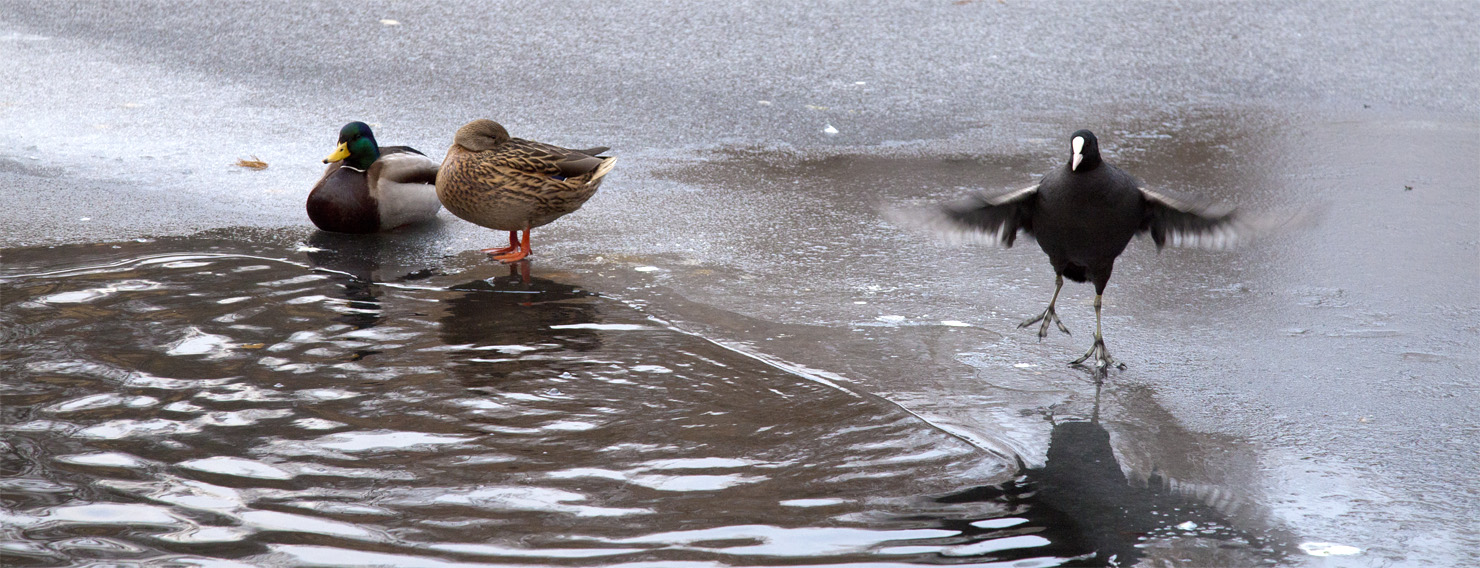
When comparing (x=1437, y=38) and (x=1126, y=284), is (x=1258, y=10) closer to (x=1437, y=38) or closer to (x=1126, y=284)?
(x=1437, y=38)

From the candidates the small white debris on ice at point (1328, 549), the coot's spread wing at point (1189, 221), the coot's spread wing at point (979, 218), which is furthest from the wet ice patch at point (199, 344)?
the small white debris on ice at point (1328, 549)

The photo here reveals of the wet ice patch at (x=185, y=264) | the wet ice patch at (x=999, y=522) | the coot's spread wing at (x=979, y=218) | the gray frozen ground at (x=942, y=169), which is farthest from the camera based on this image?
the wet ice patch at (x=185, y=264)

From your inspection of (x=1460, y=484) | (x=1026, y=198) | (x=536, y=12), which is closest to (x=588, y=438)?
(x=1026, y=198)

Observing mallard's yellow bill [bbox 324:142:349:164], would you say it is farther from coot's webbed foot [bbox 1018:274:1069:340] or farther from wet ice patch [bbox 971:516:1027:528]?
wet ice patch [bbox 971:516:1027:528]

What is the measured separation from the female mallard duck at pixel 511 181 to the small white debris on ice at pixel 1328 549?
3.63 meters

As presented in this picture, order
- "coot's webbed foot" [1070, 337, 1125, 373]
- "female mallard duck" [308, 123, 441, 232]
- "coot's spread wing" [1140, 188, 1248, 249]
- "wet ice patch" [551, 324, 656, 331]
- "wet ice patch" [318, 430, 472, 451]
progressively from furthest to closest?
"female mallard duck" [308, 123, 441, 232]
"wet ice patch" [551, 324, 656, 331]
"coot's webbed foot" [1070, 337, 1125, 373]
"coot's spread wing" [1140, 188, 1248, 249]
"wet ice patch" [318, 430, 472, 451]

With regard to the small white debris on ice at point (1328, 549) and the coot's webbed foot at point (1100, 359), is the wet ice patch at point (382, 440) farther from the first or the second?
the small white debris on ice at point (1328, 549)

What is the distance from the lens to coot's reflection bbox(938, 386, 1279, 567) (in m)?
3.23

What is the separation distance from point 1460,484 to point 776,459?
207cm

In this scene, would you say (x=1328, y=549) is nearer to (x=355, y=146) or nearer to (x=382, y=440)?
(x=382, y=440)

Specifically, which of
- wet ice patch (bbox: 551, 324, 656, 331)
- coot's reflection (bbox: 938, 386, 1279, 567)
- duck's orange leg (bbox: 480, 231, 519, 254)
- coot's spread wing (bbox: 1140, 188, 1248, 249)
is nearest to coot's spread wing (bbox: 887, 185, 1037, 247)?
coot's spread wing (bbox: 1140, 188, 1248, 249)

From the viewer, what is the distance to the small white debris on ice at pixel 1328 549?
3223 mm

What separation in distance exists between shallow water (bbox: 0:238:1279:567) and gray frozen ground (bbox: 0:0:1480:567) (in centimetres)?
32

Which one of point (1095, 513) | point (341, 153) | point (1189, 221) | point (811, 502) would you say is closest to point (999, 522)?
point (1095, 513)
